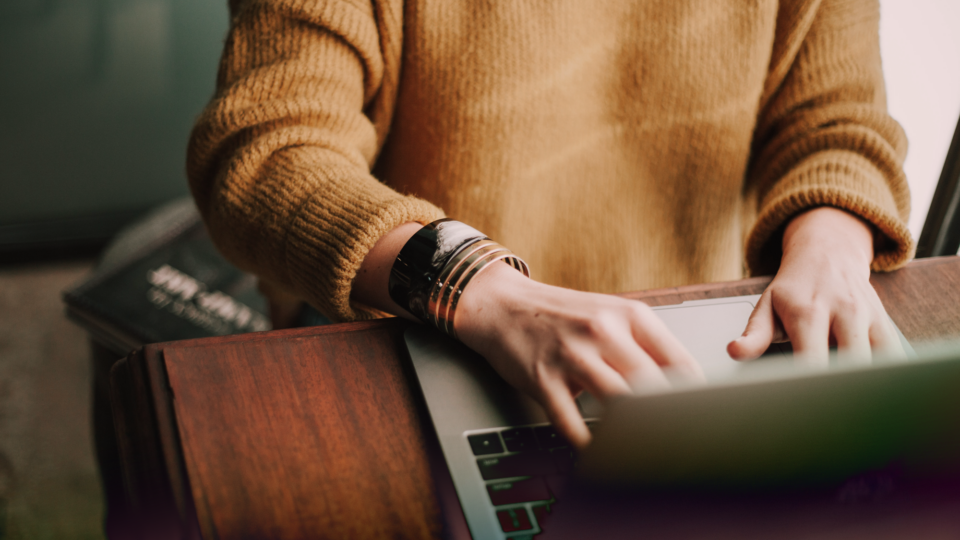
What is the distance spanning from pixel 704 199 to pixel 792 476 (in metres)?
0.53

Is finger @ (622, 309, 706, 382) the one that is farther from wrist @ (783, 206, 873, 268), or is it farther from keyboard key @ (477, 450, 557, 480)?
wrist @ (783, 206, 873, 268)

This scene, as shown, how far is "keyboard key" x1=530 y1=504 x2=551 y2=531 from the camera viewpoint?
1.04 ft

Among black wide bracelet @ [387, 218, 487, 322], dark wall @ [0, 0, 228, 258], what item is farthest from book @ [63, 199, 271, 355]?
black wide bracelet @ [387, 218, 487, 322]

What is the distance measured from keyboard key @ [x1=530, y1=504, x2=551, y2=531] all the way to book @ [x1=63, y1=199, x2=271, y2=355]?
34.6 inches

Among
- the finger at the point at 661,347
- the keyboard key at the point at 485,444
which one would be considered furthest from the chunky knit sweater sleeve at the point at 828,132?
the keyboard key at the point at 485,444

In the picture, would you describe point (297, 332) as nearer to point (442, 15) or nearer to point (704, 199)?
point (442, 15)

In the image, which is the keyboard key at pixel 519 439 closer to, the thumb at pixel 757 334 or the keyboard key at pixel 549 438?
the keyboard key at pixel 549 438

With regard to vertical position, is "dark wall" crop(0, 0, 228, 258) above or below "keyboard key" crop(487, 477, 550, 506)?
below

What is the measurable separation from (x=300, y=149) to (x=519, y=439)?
1.01 feet

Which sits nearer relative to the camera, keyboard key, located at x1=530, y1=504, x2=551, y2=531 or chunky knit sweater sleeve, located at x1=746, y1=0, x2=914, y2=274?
keyboard key, located at x1=530, y1=504, x2=551, y2=531

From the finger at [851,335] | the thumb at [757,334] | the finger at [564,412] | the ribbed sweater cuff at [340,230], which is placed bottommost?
the ribbed sweater cuff at [340,230]

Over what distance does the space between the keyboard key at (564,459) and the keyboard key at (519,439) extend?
1 cm

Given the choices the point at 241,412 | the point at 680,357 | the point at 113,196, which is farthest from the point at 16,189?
the point at 680,357

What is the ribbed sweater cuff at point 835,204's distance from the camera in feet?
1.71
